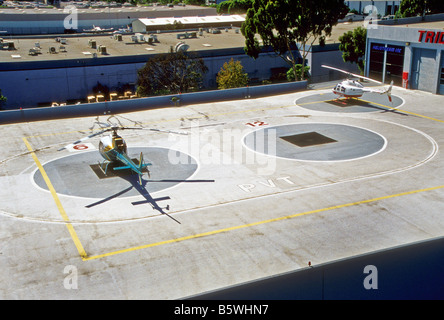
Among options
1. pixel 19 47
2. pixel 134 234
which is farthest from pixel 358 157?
pixel 19 47

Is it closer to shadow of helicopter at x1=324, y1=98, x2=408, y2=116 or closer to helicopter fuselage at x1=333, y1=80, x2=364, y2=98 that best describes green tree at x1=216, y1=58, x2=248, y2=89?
shadow of helicopter at x1=324, y1=98, x2=408, y2=116

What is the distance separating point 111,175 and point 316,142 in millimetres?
17566

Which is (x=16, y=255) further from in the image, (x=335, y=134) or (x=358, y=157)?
(x=335, y=134)

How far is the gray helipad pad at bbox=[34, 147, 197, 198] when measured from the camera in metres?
30.5

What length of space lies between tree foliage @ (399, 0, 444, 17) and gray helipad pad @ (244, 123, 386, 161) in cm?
5440

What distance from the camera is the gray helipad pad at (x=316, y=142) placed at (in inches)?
1433

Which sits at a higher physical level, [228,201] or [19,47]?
[19,47]

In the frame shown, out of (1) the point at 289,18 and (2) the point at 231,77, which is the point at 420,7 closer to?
(1) the point at 289,18

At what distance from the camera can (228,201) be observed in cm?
2867

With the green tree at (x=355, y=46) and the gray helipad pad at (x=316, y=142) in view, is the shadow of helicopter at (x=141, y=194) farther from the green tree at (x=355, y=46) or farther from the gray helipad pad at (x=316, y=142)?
the green tree at (x=355, y=46)

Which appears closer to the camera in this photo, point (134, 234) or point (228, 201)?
point (134, 234)

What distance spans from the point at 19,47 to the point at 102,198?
5576cm

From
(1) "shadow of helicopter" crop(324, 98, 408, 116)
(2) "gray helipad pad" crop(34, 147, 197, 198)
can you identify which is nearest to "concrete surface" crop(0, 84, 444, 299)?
(2) "gray helipad pad" crop(34, 147, 197, 198)

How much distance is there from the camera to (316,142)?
39125 millimetres
